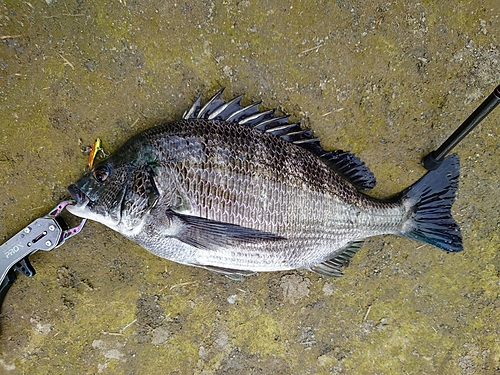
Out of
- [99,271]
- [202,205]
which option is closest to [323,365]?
[202,205]

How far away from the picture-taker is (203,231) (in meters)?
2.17

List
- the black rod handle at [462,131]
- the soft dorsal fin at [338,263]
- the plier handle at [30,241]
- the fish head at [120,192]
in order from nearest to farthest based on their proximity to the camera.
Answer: the black rod handle at [462,131], the fish head at [120,192], the plier handle at [30,241], the soft dorsal fin at [338,263]

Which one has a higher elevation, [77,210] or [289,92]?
[289,92]

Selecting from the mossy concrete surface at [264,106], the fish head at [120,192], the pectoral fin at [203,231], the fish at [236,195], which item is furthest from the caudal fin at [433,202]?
the fish head at [120,192]

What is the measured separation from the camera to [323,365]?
300cm

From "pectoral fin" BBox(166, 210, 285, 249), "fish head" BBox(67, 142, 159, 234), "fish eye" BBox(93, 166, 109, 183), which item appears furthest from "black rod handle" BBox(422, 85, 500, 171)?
"fish eye" BBox(93, 166, 109, 183)

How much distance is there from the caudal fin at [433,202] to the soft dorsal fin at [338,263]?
0.42 m

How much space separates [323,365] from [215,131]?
2424mm

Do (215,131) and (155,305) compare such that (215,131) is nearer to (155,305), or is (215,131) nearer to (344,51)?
(344,51)

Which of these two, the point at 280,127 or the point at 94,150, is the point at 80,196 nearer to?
the point at 94,150

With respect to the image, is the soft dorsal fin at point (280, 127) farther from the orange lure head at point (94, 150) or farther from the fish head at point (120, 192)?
the orange lure head at point (94, 150)

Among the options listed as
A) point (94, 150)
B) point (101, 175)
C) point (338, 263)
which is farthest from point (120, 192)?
point (338, 263)

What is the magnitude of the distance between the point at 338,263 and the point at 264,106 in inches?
56.9

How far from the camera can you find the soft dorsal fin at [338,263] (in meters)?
2.59
